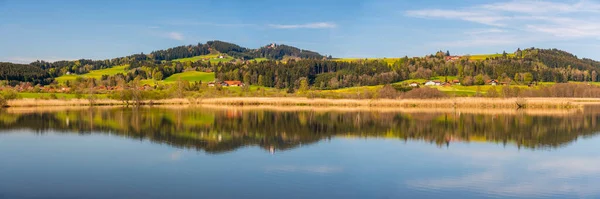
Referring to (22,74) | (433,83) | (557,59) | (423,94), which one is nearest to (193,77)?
(22,74)

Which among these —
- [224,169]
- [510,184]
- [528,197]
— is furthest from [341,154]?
[528,197]

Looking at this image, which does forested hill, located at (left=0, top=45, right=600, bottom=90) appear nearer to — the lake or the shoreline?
the shoreline

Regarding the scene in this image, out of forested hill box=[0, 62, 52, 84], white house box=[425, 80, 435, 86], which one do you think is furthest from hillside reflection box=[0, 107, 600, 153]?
forested hill box=[0, 62, 52, 84]

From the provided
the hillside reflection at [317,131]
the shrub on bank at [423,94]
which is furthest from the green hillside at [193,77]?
the hillside reflection at [317,131]

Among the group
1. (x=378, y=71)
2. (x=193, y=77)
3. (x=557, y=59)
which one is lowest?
(x=193, y=77)

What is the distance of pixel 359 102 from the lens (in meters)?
57.7

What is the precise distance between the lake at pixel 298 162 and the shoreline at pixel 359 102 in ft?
77.1

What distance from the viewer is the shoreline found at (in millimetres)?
52500

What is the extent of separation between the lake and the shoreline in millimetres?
23515

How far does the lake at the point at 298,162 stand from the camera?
13070 mm

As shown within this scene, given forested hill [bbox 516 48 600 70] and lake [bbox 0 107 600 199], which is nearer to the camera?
lake [bbox 0 107 600 199]

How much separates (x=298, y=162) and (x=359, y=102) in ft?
134

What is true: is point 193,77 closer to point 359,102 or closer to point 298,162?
point 359,102

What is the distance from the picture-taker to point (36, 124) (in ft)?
106
